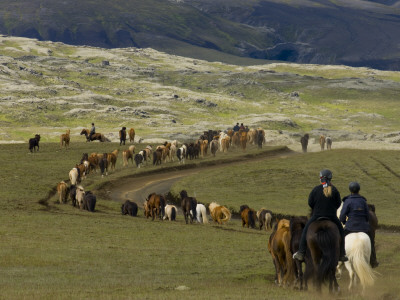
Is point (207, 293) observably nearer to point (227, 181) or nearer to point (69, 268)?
point (69, 268)

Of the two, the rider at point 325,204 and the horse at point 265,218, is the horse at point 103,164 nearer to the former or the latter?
the horse at point 265,218

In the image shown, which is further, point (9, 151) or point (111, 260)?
point (9, 151)

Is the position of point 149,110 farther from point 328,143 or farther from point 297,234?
point 297,234

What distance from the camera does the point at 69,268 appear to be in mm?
21719

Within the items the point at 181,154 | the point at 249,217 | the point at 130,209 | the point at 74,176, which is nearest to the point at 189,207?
the point at 249,217

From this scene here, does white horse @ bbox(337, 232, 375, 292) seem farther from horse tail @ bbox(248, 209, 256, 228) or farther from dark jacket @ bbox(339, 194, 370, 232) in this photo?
horse tail @ bbox(248, 209, 256, 228)

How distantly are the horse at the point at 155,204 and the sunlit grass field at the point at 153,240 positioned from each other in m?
1.47

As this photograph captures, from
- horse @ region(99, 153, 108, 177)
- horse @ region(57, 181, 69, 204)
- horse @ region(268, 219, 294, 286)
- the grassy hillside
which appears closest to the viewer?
horse @ region(268, 219, 294, 286)

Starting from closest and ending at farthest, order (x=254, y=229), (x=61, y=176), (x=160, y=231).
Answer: (x=160, y=231) < (x=254, y=229) < (x=61, y=176)

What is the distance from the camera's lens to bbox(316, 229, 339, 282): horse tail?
16109 millimetres

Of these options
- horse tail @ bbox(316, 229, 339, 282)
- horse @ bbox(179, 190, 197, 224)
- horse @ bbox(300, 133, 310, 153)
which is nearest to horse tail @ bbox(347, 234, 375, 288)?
horse tail @ bbox(316, 229, 339, 282)

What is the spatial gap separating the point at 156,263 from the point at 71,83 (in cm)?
16267

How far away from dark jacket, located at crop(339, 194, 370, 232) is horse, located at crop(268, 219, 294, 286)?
6.40ft

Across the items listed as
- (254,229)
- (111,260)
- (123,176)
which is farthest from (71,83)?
(111,260)
